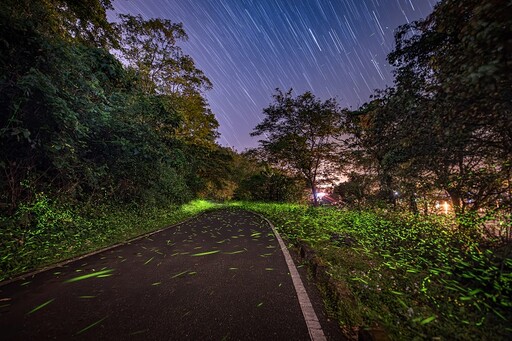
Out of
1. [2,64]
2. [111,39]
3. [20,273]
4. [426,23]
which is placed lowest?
[20,273]

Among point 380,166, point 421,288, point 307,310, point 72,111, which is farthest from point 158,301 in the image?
point 380,166

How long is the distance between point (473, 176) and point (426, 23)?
3366 mm

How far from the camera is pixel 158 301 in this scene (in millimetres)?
2947

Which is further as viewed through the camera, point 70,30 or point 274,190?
point 274,190

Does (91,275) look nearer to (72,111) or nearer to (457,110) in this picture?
(72,111)

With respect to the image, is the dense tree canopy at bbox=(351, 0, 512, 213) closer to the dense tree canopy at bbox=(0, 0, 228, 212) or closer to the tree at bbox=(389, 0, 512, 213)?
the tree at bbox=(389, 0, 512, 213)

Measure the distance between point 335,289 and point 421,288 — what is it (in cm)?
140

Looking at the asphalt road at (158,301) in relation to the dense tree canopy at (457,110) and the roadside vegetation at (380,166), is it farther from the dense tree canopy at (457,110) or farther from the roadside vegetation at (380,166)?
the dense tree canopy at (457,110)

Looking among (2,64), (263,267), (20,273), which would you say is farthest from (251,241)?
(2,64)

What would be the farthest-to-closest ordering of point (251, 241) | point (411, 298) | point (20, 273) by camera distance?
point (251, 241), point (20, 273), point (411, 298)

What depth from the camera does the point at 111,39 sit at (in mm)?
10414

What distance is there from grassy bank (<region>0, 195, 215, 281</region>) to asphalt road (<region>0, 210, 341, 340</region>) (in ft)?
2.56

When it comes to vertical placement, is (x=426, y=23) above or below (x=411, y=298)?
above

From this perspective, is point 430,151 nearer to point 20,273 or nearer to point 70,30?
point 20,273
